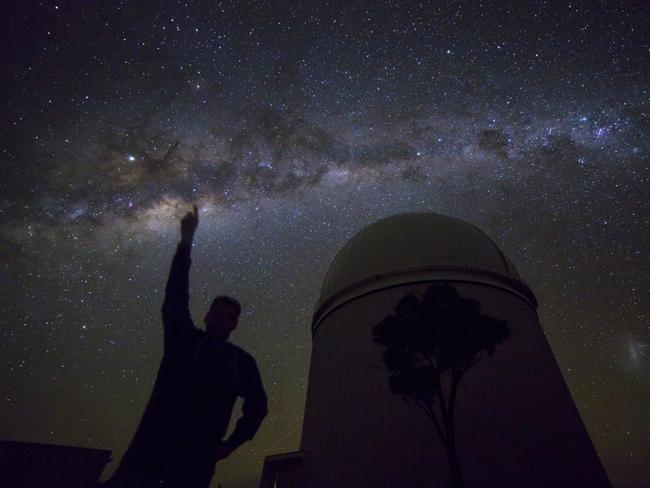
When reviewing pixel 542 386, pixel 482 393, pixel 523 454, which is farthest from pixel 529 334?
pixel 523 454

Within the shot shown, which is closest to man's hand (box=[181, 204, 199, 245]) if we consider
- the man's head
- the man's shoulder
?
the man's head

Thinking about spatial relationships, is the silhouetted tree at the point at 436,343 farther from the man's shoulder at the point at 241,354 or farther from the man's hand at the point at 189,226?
the man's hand at the point at 189,226

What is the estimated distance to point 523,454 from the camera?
7.31 m

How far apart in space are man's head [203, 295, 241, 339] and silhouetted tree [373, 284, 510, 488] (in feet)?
20.7

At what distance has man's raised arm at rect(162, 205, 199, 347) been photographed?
6.85 ft

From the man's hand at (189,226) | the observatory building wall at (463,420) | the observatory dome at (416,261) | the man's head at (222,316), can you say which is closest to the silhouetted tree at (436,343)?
the observatory building wall at (463,420)

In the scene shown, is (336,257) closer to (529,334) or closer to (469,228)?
(469,228)

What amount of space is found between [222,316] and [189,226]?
68cm

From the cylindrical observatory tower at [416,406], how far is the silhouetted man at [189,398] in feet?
22.4

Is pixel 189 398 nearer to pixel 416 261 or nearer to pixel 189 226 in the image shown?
pixel 189 226

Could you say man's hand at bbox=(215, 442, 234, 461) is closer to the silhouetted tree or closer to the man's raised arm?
the man's raised arm

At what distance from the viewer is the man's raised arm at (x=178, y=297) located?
209 centimetres

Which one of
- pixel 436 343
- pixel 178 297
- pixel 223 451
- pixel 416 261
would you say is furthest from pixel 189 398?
pixel 416 261

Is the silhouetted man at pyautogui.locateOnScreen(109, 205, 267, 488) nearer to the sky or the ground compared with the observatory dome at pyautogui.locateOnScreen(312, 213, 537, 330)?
nearer to the ground
